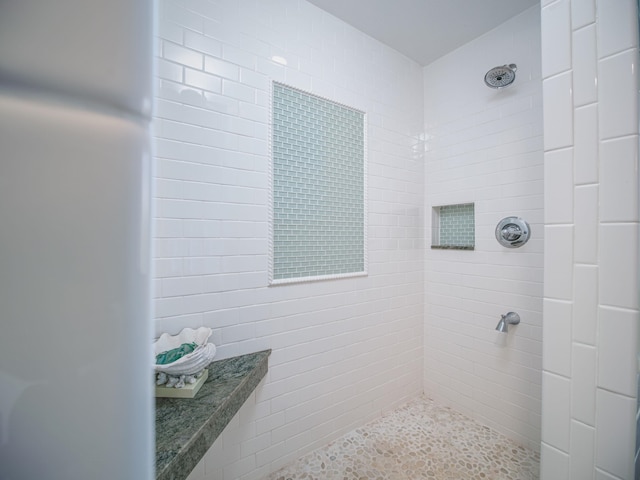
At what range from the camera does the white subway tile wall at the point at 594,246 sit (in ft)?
1.90

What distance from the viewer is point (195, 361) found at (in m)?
0.93

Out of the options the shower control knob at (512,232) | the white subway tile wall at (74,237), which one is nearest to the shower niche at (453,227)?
the shower control knob at (512,232)

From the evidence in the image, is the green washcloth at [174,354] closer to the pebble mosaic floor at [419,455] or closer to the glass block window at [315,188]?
the glass block window at [315,188]

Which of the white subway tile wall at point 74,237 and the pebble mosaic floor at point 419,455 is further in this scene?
the pebble mosaic floor at point 419,455

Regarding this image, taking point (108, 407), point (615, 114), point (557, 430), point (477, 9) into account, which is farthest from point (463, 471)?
point (477, 9)

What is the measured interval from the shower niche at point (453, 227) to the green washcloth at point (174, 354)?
1742mm

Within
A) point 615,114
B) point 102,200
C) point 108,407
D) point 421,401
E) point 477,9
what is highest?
point 477,9

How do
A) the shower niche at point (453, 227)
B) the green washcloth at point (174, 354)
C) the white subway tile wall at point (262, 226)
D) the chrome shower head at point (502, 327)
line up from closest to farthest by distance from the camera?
the green washcloth at point (174, 354)
the white subway tile wall at point (262, 226)
the chrome shower head at point (502, 327)
the shower niche at point (453, 227)

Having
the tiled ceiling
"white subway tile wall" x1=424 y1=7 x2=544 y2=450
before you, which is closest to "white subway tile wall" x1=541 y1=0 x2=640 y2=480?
"white subway tile wall" x1=424 y1=7 x2=544 y2=450

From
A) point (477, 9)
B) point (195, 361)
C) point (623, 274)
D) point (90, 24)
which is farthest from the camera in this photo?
point (477, 9)

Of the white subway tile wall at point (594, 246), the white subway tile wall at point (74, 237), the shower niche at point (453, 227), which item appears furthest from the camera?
the shower niche at point (453, 227)

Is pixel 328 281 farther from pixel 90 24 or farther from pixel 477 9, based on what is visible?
pixel 477 9

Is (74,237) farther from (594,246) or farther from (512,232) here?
(512,232)

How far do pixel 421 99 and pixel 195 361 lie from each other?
230 cm
